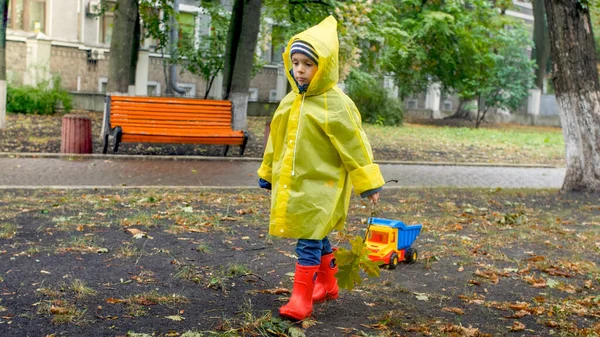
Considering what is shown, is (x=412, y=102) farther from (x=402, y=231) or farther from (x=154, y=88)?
(x=402, y=231)

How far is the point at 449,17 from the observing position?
27531 millimetres

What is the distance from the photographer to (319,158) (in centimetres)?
465

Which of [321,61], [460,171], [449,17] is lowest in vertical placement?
[460,171]

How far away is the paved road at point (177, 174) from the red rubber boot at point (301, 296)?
224 inches

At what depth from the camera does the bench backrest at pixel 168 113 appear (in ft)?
45.5

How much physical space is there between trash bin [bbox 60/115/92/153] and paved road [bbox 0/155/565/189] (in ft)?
1.23

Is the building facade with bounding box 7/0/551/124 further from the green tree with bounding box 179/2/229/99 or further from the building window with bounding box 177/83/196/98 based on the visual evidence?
the green tree with bounding box 179/2/229/99

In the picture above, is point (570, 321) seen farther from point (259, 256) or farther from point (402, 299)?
point (259, 256)

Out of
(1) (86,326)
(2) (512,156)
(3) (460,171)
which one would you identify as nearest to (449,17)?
(2) (512,156)

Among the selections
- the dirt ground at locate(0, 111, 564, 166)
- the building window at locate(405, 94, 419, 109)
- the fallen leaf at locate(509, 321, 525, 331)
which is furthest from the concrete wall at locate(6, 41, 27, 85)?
the fallen leaf at locate(509, 321, 525, 331)

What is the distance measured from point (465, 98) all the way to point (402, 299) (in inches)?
1245

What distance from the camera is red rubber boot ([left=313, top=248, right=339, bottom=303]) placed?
5.07 meters

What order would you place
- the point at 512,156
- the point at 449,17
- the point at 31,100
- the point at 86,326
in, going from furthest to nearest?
the point at 449,17
the point at 31,100
the point at 512,156
the point at 86,326

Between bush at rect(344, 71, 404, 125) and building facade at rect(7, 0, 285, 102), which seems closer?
building facade at rect(7, 0, 285, 102)
